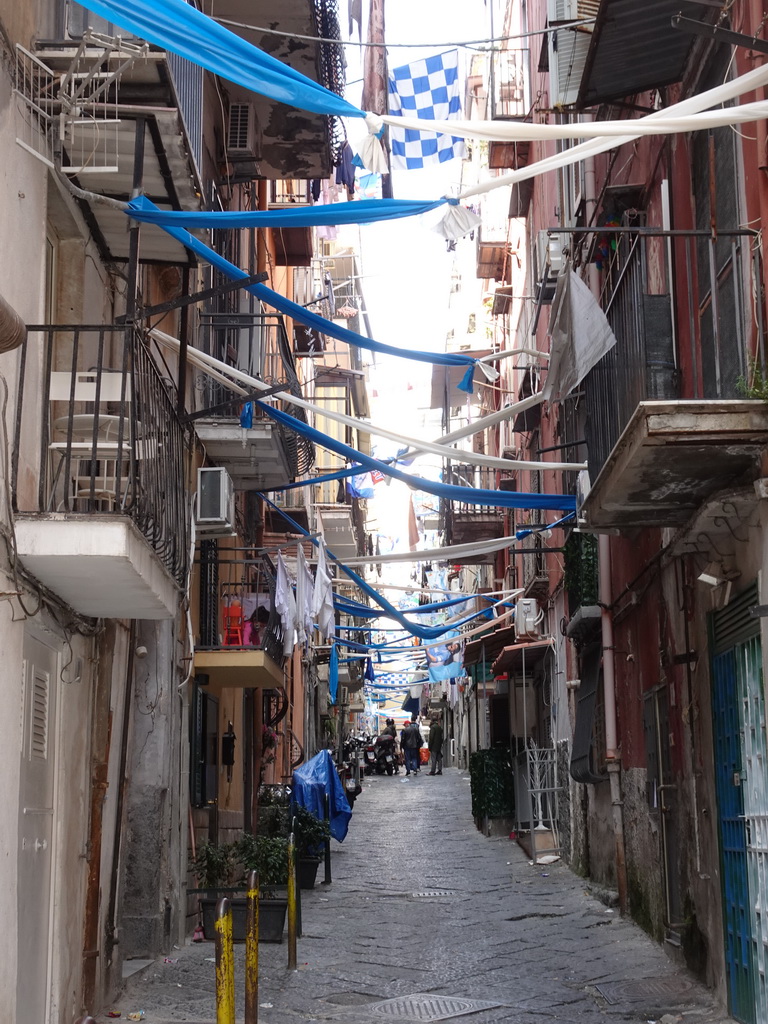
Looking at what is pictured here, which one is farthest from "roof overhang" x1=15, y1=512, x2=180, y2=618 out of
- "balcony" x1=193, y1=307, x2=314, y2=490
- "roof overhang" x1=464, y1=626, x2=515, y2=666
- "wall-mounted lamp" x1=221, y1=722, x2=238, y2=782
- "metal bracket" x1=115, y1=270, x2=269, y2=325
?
"roof overhang" x1=464, y1=626, x2=515, y2=666

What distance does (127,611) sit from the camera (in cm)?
822

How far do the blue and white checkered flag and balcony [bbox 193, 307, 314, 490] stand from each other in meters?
2.25

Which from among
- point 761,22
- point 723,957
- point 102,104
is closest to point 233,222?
point 102,104

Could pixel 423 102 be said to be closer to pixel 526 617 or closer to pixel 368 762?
pixel 526 617

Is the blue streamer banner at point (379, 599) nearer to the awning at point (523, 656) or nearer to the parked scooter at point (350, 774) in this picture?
the awning at point (523, 656)

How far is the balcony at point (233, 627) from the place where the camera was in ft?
46.9

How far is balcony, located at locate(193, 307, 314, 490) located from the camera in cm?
1359

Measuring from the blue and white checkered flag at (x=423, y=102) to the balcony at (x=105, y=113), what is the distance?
4.65 metres

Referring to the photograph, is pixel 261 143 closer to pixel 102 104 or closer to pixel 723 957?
pixel 102 104

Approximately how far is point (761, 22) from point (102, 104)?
408cm

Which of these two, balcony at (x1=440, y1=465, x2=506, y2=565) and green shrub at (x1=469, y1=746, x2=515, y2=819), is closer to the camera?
green shrub at (x1=469, y1=746, x2=515, y2=819)

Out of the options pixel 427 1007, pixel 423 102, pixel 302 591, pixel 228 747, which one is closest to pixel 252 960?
pixel 427 1007

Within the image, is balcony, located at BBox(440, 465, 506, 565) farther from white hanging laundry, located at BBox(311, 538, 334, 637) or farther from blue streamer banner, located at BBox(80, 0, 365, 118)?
blue streamer banner, located at BBox(80, 0, 365, 118)

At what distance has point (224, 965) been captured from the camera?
591 cm
